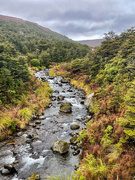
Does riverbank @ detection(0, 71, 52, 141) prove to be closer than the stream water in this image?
No

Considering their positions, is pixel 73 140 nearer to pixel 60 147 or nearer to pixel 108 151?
pixel 60 147

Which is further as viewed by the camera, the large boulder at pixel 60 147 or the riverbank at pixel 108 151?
the large boulder at pixel 60 147

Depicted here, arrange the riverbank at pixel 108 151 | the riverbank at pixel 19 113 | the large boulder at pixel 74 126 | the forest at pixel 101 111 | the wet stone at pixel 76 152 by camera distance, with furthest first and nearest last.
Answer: the large boulder at pixel 74 126, the riverbank at pixel 19 113, the wet stone at pixel 76 152, the forest at pixel 101 111, the riverbank at pixel 108 151

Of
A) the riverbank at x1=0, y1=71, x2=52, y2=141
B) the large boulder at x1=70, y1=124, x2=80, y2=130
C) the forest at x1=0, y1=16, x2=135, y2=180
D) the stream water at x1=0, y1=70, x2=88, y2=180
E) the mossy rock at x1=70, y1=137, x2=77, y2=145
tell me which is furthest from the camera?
the large boulder at x1=70, y1=124, x2=80, y2=130

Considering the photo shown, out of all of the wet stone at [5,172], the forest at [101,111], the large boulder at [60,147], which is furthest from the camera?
the large boulder at [60,147]

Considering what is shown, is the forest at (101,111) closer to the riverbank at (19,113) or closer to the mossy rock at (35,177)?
the riverbank at (19,113)

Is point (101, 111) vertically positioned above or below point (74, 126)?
above

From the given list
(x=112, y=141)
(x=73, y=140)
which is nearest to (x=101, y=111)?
(x=73, y=140)

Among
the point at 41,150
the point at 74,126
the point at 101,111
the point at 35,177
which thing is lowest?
the point at 41,150

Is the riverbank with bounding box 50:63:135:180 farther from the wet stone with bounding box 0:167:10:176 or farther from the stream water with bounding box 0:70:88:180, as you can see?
the wet stone with bounding box 0:167:10:176

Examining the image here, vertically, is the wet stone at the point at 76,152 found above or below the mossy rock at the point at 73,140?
below

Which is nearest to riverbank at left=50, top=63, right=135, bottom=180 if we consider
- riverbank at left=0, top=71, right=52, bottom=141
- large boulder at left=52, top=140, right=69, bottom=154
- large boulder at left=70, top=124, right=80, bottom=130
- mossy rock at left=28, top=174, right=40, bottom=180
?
large boulder at left=52, top=140, right=69, bottom=154

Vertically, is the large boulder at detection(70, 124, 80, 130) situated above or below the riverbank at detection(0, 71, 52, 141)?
below

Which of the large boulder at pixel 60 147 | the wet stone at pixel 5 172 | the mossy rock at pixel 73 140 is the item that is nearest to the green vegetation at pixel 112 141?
the mossy rock at pixel 73 140
